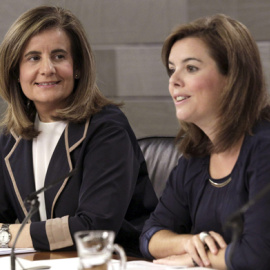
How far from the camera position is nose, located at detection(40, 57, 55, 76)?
2482 millimetres

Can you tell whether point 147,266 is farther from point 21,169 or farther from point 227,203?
point 21,169

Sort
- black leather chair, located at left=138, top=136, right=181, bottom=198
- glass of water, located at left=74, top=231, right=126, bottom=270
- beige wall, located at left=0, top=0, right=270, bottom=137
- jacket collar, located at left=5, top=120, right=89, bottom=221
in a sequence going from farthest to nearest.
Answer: beige wall, located at left=0, top=0, right=270, bottom=137 → black leather chair, located at left=138, top=136, right=181, bottom=198 → jacket collar, located at left=5, top=120, right=89, bottom=221 → glass of water, located at left=74, top=231, right=126, bottom=270

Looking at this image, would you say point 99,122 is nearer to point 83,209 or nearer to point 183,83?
point 83,209

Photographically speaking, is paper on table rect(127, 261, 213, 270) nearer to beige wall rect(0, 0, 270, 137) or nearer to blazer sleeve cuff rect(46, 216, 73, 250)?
blazer sleeve cuff rect(46, 216, 73, 250)

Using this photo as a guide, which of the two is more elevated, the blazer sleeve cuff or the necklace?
the necklace

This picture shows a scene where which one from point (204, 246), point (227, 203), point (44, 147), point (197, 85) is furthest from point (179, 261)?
point (44, 147)

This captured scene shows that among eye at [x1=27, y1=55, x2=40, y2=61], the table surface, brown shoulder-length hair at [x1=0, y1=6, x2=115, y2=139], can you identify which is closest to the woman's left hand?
the table surface

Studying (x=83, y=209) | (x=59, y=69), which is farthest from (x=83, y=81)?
(x=83, y=209)

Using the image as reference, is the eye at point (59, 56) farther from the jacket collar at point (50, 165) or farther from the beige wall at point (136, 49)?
the beige wall at point (136, 49)

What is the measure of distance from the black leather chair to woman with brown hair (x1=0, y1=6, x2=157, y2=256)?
0.52ft

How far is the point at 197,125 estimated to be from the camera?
2.06 m

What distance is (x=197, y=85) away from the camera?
196 cm

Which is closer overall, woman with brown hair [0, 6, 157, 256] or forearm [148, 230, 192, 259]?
forearm [148, 230, 192, 259]

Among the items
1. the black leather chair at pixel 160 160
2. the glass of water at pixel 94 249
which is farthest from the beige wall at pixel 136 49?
the glass of water at pixel 94 249
